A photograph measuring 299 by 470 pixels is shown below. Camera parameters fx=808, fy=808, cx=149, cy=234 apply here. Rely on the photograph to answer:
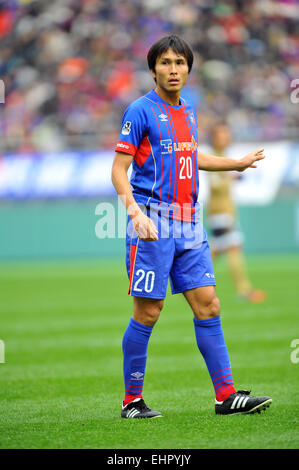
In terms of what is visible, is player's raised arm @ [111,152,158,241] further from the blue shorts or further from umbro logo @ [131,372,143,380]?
umbro logo @ [131,372,143,380]

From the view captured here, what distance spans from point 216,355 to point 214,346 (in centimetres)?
6

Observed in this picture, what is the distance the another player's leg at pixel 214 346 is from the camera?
190 inches

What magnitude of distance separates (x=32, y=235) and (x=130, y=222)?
14509 mm

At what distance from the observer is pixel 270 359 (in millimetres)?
6977

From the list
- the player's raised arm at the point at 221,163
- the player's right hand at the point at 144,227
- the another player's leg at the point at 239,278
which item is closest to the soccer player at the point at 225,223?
the another player's leg at the point at 239,278

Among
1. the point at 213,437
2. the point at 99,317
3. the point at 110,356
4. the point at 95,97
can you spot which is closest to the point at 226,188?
the point at 99,317

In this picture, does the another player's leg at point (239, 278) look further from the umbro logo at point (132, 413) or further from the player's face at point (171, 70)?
the player's face at point (171, 70)

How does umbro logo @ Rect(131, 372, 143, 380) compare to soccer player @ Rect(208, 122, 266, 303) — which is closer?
umbro logo @ Rect(131, 372, 143, 380)

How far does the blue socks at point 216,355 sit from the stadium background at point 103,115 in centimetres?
797

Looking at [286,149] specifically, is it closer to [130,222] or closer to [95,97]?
[95,97]

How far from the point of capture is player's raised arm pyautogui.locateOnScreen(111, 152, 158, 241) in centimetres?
456

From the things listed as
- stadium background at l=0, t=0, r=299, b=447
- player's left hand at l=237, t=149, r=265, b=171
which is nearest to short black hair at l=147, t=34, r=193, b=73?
player's left hand at l=237, t=149, r=265, b=171

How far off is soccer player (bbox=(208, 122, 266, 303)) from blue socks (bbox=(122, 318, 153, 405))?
6.46 meters

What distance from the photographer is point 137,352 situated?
492 centimetres
